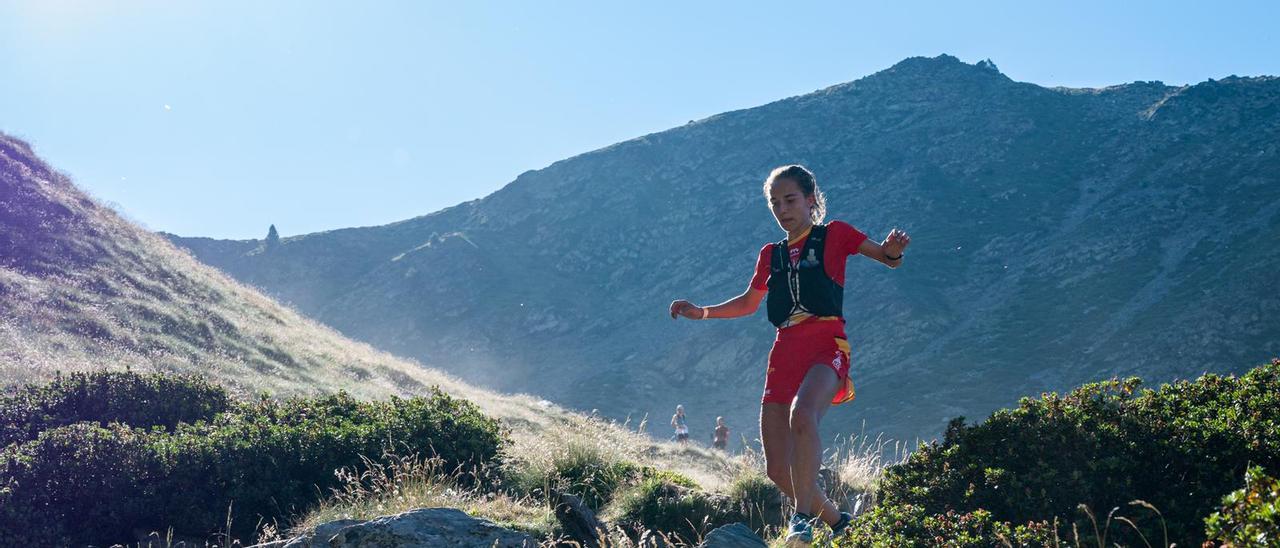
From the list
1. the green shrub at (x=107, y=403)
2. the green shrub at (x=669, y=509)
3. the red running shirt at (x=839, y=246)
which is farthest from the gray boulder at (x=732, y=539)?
the green shrub at (x=107, y=403)

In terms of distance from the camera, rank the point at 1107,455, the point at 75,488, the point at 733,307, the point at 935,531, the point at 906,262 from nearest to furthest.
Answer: the point at 935,531 → the point at 1107,455 → the point at 733,307 → the point at 75,488 → the point at 906,262

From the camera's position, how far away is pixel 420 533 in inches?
175

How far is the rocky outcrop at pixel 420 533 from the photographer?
4.38 meters

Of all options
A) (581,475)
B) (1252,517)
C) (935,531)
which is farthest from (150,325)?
(1252,517)

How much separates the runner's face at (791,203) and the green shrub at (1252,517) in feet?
7.89

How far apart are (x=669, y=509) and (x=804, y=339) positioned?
9.90ft

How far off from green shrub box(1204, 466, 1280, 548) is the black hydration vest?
199 cm

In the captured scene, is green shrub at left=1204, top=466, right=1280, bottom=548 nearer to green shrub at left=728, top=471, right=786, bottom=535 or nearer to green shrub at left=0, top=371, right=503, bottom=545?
green shrub at left=728, top=471, right=786, bottom=535

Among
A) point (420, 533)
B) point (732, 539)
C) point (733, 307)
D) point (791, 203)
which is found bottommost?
point (732, 539)

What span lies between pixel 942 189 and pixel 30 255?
2375 inches

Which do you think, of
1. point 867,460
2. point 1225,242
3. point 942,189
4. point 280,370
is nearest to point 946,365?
point 1225,242

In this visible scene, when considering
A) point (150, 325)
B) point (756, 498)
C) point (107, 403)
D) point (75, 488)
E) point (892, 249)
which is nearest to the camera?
point (892, 249)

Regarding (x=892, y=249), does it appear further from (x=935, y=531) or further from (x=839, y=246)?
(x=935, y=531)

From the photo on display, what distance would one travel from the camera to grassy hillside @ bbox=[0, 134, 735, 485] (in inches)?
504
